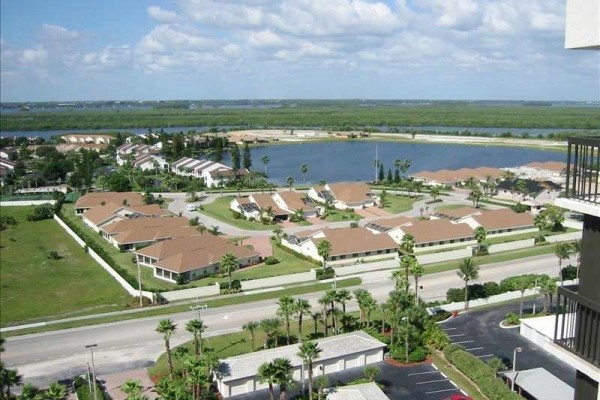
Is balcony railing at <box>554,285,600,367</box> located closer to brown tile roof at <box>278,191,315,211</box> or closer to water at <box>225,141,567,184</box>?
brown tile roof at <box>278,191,315,211</box>

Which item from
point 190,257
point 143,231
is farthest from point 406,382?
point 143,231

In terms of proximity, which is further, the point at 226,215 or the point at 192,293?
the point at 226,215

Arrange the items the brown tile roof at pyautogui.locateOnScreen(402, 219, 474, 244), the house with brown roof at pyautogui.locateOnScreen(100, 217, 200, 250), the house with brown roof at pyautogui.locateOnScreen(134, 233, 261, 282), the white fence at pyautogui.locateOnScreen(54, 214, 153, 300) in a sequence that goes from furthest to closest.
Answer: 1. the house with brown roof at pyautogui.locateOnScreen(100, 217, 200, 250)
2. the brown tile roof at pyautogui.locateOnScreen(402, 219, 474, 244)
3. the house with brown roof at pyautogui.locateOnScreen(134, 233, 261, 282)
4. the white fence at pyautogui.locateOnScreen(54, 214, 153, 300)

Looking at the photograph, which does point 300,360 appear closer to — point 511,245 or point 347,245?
point 347,245

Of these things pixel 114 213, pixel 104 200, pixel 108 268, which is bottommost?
pixel 108 268

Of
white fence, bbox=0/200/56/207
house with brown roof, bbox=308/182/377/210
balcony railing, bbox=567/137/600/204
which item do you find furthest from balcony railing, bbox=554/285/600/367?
white fence, bbox=0/200/56/207

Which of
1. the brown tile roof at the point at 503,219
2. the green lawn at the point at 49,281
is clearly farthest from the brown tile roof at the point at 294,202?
the green lawn at the point at 49,281

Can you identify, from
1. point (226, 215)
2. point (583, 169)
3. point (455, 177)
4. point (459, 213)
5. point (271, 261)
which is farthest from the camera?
point (455, 177)
